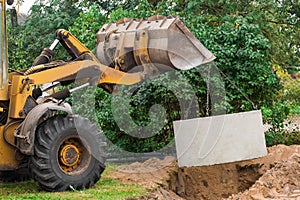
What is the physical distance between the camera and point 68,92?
876cm

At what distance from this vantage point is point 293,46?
15.0 meters

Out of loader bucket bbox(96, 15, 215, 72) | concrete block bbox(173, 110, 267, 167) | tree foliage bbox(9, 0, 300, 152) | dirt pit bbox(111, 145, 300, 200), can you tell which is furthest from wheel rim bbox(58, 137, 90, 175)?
tree foliage bbox(9, 0, 300, 152)

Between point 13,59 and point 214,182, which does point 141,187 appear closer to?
point 214,182

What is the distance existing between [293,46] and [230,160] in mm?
6186

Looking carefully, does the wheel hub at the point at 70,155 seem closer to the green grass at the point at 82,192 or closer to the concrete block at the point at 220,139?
the green grass at the point at 82,192

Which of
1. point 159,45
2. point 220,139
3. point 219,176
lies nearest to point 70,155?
point 159,45

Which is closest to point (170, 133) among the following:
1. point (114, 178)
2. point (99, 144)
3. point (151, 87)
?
point (151, 87)

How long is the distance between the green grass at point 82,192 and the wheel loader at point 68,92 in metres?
0.20

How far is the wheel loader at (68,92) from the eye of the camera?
7.82 m

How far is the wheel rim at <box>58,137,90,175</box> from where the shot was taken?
806 centimetres

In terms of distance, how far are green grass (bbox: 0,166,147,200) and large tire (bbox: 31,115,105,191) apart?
170mm

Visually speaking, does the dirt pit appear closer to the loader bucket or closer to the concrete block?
the concrete block

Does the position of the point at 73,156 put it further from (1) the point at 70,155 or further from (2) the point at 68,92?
(2) the point at 68,92

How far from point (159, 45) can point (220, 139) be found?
2.26 meters
